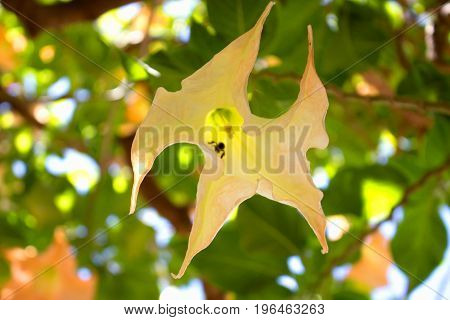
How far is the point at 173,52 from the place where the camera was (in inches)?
27.4

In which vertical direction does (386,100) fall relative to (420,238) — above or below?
above

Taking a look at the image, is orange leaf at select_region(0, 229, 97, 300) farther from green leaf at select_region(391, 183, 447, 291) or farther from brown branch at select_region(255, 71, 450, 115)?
brown branch at select_region(255, 71, 450, 115)

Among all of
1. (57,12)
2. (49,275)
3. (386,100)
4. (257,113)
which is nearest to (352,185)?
(386,100)

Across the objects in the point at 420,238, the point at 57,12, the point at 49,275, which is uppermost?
the point at 57,12

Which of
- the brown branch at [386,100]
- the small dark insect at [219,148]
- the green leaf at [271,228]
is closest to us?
the small dark insect at [219,148]

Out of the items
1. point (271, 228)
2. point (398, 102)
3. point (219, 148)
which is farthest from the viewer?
point (271, 228)

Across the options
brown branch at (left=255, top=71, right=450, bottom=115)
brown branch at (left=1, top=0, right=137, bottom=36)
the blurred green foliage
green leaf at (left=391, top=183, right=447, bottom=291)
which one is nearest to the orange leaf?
the blurred green foliage

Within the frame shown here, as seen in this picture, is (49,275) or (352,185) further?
(49,275)

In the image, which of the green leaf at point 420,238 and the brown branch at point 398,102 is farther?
the green leaf at point 420,238

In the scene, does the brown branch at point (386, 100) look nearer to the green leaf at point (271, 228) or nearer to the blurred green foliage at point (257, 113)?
the blurred green foliage at point (257, 113)

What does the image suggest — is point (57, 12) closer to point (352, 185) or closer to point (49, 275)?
point (352, 185)

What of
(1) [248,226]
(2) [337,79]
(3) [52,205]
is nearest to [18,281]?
(3) [52,205]

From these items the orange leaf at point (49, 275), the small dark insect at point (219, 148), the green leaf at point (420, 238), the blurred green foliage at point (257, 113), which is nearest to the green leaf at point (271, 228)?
the blurred green foliage at point (257, 113)

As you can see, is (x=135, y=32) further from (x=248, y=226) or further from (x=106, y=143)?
(x=248, y=226)
